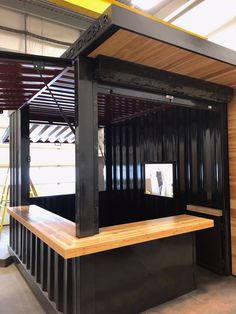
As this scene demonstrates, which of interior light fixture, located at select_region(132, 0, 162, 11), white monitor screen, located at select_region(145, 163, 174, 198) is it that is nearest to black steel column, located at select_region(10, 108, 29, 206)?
white monitor screen, located at select_region(145, 163, 174, 198)

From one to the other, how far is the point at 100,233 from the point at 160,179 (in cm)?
254

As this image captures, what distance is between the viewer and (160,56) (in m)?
2.59

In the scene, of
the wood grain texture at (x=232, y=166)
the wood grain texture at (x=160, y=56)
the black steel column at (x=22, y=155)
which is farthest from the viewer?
the black steel column at (x=22, y=155)

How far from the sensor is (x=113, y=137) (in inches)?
255

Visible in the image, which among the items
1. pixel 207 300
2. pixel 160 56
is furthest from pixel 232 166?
pixel 160 56

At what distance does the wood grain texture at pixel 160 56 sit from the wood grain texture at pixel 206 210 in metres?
1.96

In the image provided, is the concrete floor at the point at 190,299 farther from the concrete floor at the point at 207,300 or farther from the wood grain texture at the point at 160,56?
the wood grain texture at the point at 160,56

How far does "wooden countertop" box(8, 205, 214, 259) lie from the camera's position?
2309mm

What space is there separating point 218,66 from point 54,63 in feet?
5.95

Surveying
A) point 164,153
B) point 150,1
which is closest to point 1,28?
point 150,1

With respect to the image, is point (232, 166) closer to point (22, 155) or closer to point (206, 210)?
point (206, 210)

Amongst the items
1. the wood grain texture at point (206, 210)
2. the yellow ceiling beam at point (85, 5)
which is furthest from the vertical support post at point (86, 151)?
the wood grain texture at point (206, 210)

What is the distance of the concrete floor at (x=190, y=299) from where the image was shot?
2980mm

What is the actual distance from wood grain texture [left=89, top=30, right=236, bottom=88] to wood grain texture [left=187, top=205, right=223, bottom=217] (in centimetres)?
196
